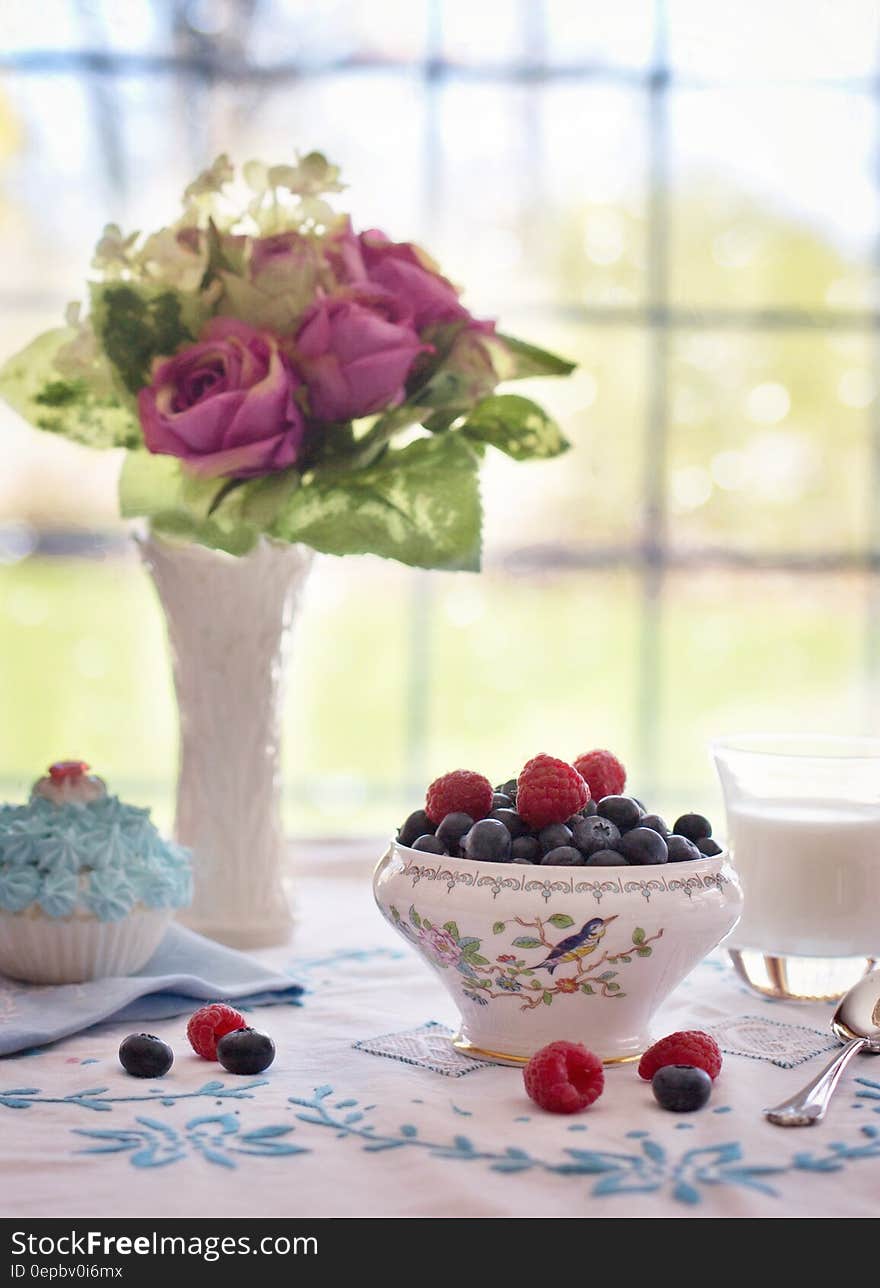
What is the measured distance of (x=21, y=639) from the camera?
12.6 ft

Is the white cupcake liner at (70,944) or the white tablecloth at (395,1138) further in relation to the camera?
the white cupcake liner at (70,944)

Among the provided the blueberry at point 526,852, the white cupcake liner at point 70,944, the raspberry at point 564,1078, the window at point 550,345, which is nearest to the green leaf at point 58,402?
the white cupcake liner at point 70,944

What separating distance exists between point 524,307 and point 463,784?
2.44 m

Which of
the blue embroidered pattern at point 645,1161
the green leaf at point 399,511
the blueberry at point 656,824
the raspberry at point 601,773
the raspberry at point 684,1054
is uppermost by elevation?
the green leaf at point 399,511

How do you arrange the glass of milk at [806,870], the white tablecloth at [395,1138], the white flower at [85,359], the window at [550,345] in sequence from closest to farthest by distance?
the white tablecloth at [395,1138]
the glass of milk at [806,870]
the white flower at [85,359]
the window at [550,345]

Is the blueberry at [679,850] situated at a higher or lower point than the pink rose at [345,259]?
lower

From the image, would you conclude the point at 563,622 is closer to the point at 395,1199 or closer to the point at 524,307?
the point at 524,307

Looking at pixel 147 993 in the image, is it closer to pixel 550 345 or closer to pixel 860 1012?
pixel 860 1012

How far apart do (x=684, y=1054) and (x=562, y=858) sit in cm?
12

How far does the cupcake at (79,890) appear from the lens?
0.89 m

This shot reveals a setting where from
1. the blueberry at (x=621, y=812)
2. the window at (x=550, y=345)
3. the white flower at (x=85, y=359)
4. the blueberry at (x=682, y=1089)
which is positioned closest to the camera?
the blueberry at (x=682, y=1089)

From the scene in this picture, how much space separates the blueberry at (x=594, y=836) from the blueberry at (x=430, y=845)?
0.25 feet

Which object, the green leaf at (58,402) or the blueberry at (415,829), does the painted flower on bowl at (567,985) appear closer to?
the blueberry at (415,829)

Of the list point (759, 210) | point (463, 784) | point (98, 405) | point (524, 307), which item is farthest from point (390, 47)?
point (463, 784)
